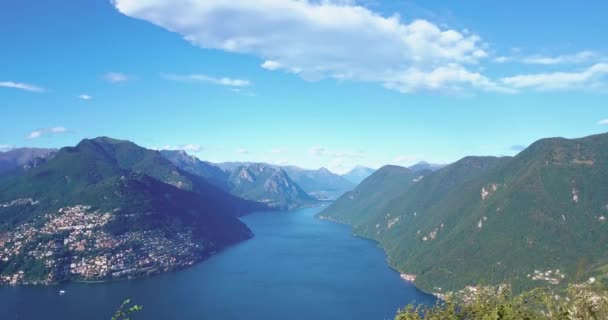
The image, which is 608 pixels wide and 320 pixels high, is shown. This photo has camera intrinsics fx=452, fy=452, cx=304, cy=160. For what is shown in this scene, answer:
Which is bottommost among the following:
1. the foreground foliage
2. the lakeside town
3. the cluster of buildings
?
the cluster of buildings

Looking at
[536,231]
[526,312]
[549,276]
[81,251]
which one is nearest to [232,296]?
[81,251]

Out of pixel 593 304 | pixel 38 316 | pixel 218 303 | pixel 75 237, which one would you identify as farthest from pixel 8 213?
pixel 593 304

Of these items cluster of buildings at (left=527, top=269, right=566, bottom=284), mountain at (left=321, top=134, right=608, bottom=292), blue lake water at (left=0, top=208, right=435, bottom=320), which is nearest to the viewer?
blue lake water at (left=0, top=208, right=435, bottom=320)

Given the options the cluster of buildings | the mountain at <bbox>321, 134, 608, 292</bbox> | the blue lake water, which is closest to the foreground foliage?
the blue lake water

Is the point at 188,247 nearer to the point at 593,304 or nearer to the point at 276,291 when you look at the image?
the point at 276,291

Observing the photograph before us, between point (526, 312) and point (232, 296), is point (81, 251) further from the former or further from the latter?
point (526, 312)

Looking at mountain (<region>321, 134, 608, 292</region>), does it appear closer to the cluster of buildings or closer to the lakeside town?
the cluster of buildings

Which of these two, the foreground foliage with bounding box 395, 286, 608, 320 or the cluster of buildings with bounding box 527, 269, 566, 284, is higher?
the foreground foliage with bounding box 395, 286, 608, 320

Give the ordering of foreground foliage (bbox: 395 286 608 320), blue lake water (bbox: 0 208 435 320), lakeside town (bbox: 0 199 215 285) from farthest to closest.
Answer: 1. lakeside town (bbox: 0 199 215 285)
2. blue lake water (bbox: 0 208 435 320)
3. foreground foliage (bbox: 395 286 608 320)
